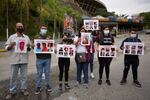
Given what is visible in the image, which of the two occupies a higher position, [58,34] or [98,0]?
[98,0]

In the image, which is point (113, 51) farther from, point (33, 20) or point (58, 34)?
point (58, 34)

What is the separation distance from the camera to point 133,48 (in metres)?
10.5

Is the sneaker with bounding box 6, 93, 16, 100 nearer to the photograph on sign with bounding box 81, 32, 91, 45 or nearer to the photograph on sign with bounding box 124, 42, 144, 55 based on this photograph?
the photograph on sign with bounding box 81, 32, 91, 45

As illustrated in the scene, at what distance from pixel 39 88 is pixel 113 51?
9.72 feet

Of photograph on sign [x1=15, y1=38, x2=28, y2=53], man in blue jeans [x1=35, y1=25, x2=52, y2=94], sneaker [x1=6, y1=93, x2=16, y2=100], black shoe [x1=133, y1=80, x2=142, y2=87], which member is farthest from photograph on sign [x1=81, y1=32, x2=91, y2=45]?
sneaker [x1=6, y1=93, x2=16, y2=100]

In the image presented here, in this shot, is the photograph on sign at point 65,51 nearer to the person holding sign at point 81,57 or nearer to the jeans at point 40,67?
the person holding sign at point 81,57

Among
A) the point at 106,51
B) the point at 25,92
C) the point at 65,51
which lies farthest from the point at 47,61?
the point at 106,51

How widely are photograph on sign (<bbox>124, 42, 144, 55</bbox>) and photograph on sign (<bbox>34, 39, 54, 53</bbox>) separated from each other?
2.73 meters

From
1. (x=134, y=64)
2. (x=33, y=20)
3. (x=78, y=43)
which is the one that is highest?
(x=33, y=20)

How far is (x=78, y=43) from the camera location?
1009cm

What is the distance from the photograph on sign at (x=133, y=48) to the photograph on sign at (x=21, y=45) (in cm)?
355

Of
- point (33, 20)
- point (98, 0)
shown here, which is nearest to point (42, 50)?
point (33, 20)

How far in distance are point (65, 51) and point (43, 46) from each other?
86cm

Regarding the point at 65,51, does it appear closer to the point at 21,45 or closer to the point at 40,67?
the point at 40,67
